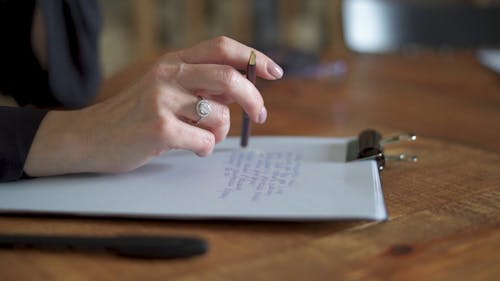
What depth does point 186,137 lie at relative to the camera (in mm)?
633

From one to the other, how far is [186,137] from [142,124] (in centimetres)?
5

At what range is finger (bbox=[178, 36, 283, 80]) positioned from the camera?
0.68m

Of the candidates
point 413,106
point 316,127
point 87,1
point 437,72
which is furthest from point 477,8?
point 87,1

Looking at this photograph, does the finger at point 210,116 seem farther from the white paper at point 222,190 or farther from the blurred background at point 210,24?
the blurred background at point 210,24

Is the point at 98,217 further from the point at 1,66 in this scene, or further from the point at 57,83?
the point at 1,66

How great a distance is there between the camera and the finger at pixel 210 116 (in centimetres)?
64

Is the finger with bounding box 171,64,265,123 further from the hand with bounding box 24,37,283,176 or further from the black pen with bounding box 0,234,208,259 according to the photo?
the black pen with bounding box 0,234,208,259

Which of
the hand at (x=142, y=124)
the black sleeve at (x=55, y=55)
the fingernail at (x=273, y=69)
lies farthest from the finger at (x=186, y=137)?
the black sleeve at (x=55, y=55)

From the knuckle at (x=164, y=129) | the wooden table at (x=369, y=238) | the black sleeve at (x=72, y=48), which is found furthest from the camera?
the black sleeve at (x=72, y=48)

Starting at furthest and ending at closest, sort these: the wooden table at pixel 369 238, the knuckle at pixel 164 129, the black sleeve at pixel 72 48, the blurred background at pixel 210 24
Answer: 1. the blurred background at pixel 210 24
2. the black sleeve at pixel 72 48
3. the knuckle at pixel 164 129
4. the wooden table at pixel 369 238

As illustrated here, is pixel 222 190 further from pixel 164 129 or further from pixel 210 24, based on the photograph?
pixel 210 24

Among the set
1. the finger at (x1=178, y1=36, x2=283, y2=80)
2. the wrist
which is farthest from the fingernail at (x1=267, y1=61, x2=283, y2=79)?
the wrist

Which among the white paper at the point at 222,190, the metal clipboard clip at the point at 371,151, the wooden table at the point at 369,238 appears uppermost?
the metal clipboard clip at the point at 371,151

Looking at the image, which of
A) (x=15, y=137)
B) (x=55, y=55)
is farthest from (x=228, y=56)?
(x=55, y=55)
